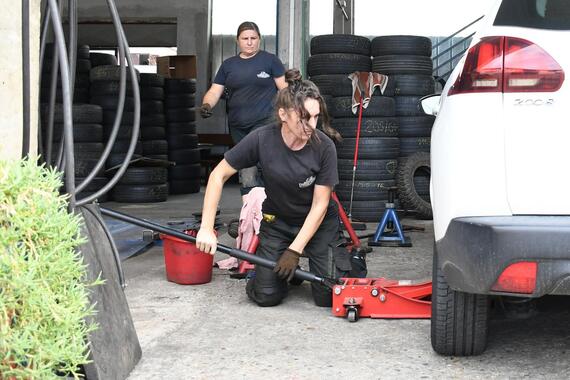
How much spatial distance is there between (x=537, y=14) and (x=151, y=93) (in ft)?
33.5

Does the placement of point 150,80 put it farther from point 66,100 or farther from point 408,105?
point 66,100

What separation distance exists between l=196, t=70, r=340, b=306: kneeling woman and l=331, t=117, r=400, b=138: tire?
11.9ft

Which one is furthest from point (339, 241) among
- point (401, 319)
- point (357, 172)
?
point (357, 172)

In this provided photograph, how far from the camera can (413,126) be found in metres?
9.27

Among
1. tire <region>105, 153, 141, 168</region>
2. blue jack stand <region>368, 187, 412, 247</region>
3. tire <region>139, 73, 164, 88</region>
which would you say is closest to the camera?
blue jack stand <region>368, 187, 412, 247</region>

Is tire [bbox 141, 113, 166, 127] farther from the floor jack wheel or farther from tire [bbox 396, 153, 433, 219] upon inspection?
the floor jack wheel

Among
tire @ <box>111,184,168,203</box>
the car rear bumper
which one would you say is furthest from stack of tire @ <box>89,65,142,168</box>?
the car rear bumper

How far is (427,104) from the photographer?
4289mm

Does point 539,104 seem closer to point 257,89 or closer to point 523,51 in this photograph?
point 523,51

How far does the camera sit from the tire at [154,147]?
12.4 meters

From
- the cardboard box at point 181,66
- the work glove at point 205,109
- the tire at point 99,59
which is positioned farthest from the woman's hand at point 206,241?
the cardboard box at point 181,66

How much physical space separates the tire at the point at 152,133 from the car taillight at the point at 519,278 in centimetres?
1008

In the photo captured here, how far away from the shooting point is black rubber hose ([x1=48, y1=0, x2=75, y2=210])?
2.94 metres

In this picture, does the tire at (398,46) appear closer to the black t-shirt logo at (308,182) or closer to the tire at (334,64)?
the tire at (334,64)
